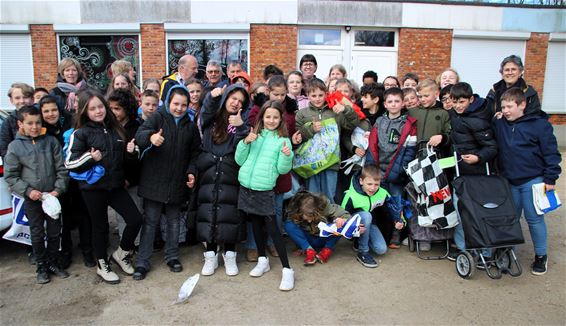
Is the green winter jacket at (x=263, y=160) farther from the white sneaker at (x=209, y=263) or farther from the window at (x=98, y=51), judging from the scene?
the window at (x=98, y=51)

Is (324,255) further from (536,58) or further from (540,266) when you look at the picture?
(536,58)

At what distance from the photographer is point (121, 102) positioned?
4406mm

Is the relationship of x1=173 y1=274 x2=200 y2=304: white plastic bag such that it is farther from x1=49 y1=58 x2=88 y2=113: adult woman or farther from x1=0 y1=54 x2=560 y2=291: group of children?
x1=49 y1=58 x2=88 y2=113: adult woman

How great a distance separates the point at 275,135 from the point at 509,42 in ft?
39.2

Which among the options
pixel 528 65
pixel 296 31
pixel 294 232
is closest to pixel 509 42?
pixel 528 65

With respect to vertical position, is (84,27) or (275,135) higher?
(84,27)

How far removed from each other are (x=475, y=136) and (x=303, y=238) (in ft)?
6.51

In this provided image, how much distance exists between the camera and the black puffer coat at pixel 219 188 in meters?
4.08

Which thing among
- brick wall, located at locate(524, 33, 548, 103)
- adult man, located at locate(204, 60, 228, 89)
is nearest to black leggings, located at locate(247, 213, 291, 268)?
adult man, located at locate(204, 60, 228, 89)

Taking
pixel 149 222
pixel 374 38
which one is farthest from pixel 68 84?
pixel 374 38

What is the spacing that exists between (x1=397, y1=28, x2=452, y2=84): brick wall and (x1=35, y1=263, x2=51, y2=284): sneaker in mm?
11073

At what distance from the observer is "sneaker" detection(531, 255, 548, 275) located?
13.9 feet

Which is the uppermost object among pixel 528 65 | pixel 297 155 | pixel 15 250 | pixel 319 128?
pixel 528 65

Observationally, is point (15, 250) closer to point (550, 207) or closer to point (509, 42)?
point (550, 207)
